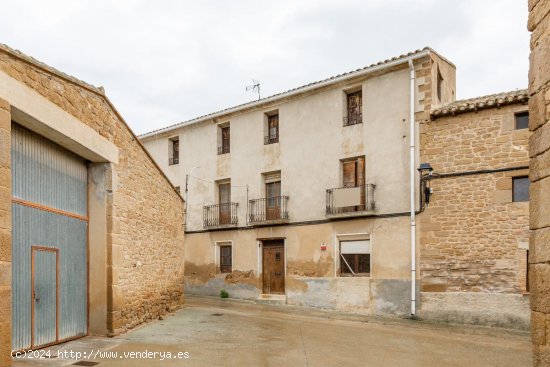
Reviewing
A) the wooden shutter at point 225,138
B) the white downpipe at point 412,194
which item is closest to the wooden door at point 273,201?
the wooden shutter at point 225,138

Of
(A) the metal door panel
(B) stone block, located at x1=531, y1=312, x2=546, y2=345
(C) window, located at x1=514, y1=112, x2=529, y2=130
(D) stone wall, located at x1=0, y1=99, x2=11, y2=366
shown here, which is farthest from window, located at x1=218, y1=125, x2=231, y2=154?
(B) stone block, located at x1=531, y1=312, x2=546, y2=345

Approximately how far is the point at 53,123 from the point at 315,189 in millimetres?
9052

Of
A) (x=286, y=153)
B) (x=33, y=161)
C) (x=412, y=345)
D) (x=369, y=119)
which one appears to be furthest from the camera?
(x=286, y=153)

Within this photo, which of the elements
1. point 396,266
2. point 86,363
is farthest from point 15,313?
point 396,266

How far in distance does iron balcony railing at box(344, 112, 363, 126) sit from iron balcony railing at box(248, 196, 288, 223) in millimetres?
3059

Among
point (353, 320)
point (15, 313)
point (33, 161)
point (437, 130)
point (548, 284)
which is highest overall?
point (437, 130)

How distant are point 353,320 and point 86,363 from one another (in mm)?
7450

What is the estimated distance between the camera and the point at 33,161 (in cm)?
681

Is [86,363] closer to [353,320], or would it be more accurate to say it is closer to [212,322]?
[212,322]

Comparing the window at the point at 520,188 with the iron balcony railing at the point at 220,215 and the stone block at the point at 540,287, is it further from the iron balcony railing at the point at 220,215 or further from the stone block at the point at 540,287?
the iron balcony railing at the point at 220,215

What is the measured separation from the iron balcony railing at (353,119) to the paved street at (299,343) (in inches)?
220

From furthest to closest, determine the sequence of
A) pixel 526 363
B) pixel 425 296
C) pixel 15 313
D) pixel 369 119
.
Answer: pixel 369 119 → pixel 425 296 → pixel 526 363 → pixel 15 313

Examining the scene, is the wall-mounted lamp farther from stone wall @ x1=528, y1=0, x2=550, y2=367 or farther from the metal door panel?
the metal door panel

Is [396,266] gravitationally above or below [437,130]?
below
